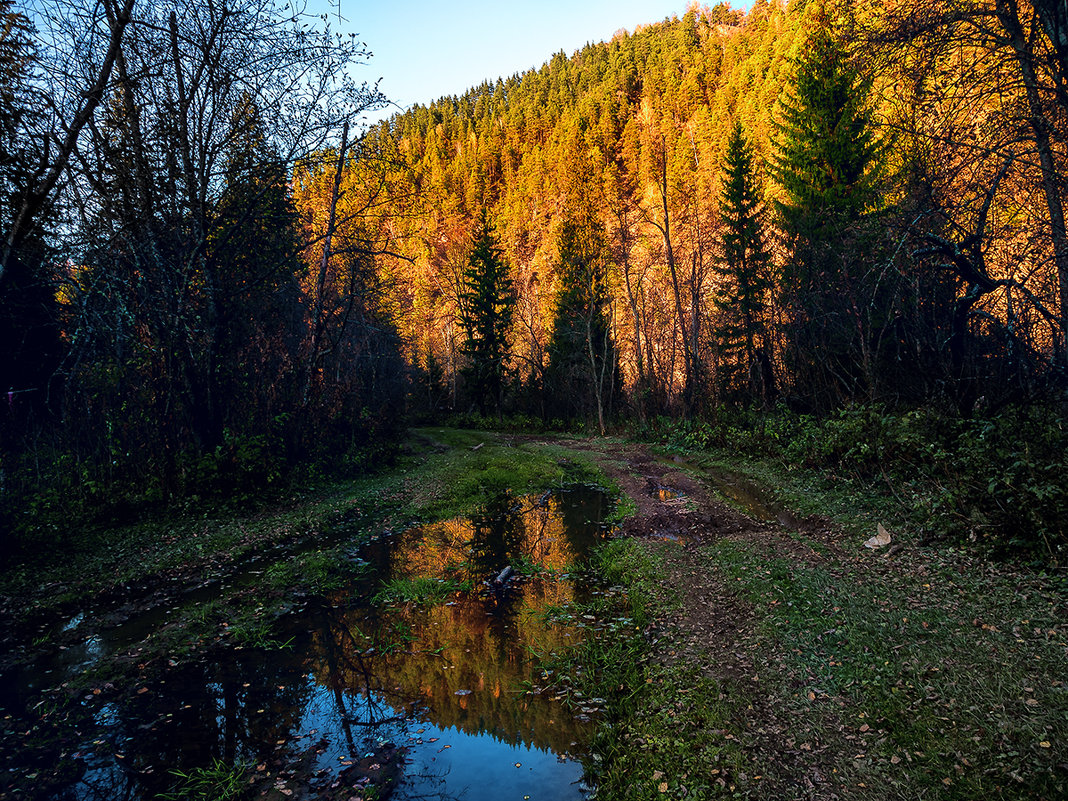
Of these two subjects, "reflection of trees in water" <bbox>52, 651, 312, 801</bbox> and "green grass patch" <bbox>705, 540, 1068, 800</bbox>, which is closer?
"green grass patch" <bbox>705, 540, 1068, 800</bbox>

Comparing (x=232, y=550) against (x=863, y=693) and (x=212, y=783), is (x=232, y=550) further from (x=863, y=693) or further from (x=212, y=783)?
(x=863, y=693)

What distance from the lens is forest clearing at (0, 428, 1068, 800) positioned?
3.88 metres

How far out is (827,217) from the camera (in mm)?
19516

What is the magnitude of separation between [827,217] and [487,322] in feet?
80.3

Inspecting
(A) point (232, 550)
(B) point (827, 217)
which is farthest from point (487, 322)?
(A) point (232, 550)

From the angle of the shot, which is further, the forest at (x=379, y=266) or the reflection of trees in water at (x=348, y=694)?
the forest at (x=379, y=266)

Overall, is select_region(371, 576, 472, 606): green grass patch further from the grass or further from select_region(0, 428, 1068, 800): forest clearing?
the grass

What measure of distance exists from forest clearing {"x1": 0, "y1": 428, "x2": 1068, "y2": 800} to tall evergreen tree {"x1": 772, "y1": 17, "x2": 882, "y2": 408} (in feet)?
24.7

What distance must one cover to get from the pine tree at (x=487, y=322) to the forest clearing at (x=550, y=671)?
29.7 metres

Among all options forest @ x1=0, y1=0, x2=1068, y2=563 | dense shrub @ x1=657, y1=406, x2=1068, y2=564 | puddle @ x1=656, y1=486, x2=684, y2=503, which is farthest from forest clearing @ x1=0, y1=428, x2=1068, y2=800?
puddle @ x1=656, y1=486, x2=684, y2=503

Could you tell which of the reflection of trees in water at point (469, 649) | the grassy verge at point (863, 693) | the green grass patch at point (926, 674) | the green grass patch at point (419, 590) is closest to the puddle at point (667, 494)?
the reflection of trees in water at point (469, 649)

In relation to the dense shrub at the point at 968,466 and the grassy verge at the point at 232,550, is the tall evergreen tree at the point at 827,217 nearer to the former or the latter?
the dense shrub at the point at 968,466

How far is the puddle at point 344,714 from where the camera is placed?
4191 mm

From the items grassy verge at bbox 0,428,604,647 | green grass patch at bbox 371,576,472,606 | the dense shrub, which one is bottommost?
green grass patch at bbox 371,576,472,606
